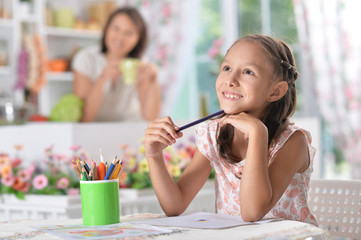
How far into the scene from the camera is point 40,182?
2518 millimetres

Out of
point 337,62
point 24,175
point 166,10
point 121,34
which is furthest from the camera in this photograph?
point 166,10

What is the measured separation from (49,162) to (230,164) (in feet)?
4.31

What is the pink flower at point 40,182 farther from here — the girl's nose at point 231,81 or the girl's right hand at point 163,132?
the girl's nose at point 231,81

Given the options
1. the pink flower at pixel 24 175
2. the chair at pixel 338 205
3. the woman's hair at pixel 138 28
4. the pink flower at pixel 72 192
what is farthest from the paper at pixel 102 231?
the woman's hair at pixel 138 28

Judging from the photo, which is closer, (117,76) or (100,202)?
(100,202)

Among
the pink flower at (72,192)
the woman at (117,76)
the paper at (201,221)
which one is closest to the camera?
the paper at (201,221)

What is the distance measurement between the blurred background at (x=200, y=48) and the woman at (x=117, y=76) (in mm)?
376

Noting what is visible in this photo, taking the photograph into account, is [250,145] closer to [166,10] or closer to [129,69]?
[129,69]

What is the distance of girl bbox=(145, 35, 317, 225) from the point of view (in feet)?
4.53

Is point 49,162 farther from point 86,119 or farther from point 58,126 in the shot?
point 86,119

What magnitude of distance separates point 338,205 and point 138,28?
2.36 m

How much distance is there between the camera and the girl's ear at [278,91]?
157 centimetres

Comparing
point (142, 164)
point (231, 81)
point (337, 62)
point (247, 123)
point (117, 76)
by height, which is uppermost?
point (337, 62)

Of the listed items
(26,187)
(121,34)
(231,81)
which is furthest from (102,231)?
(121,34)
